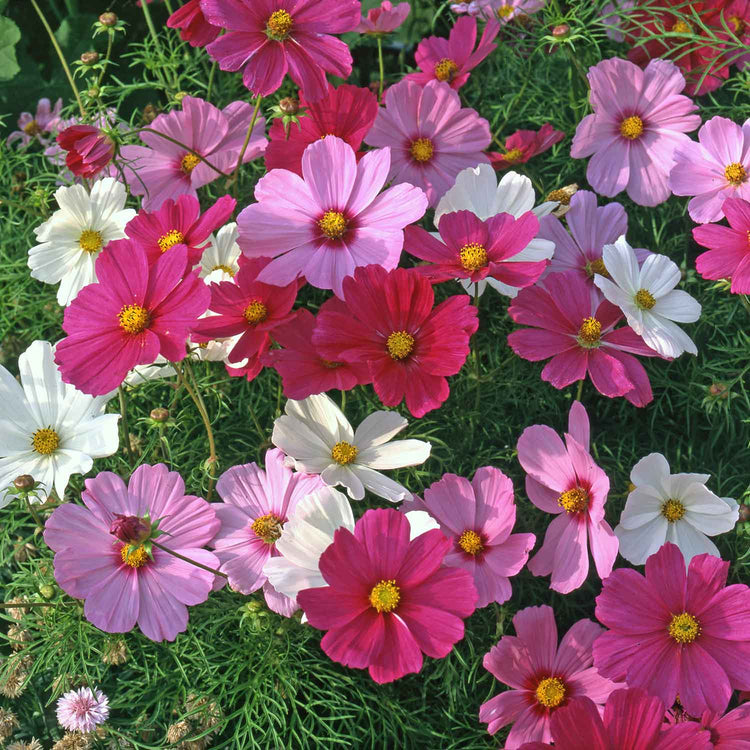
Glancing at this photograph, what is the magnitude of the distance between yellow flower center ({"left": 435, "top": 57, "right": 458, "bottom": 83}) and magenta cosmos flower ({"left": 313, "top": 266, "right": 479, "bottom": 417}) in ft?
1.29

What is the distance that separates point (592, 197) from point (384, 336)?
315 millimetres

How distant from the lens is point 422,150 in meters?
1.00

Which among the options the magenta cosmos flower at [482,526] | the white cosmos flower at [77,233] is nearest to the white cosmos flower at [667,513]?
the magenta cosmos flower at [482,526]

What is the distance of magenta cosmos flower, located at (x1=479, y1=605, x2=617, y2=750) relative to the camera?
0.80 meters

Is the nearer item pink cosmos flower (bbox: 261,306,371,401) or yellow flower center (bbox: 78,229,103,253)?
pink cosmos flower (bbox: 261,306,371,401)

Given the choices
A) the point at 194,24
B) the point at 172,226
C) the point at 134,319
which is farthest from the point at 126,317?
the point at 194,24

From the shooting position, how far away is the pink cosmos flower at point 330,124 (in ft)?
3.00

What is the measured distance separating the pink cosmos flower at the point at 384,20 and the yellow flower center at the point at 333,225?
350 millimetres

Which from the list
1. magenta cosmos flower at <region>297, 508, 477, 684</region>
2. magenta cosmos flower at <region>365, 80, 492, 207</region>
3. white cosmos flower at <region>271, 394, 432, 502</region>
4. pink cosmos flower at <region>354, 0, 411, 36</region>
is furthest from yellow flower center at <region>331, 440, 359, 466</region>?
pink cosmos flower at <region>354, 0, 411, 36</region>

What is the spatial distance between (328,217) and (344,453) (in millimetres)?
221

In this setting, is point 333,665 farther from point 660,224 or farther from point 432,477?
point 660,224

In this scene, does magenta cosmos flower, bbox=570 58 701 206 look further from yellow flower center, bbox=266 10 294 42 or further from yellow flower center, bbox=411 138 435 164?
yellow flower center, bbox=266 10 294 42

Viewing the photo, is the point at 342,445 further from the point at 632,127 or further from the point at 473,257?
the point at 632,127

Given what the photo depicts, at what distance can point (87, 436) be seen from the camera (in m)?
0.83
